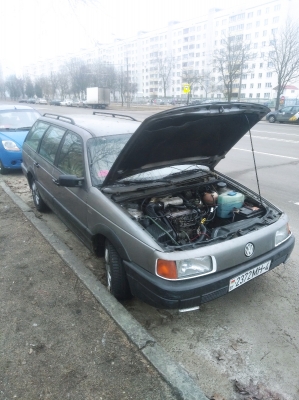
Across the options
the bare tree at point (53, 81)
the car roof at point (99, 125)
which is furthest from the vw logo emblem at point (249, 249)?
the bare tree at point (53, 81)

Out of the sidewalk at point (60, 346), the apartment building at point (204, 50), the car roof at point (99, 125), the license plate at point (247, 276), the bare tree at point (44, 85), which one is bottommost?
the sidewalk at point (60, 346)

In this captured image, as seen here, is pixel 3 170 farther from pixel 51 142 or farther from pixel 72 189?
A: pixel 72 189

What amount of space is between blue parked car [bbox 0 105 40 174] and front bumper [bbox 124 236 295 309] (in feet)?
20.5

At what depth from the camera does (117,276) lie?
3.01 meters

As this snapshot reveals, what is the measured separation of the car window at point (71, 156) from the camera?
3.66m

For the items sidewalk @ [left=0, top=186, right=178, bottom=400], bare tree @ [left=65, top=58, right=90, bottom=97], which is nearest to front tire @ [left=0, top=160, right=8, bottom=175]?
sidewalk @ [left=0, top=186, right=178, bottom=400]

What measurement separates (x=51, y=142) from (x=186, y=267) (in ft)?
9.98

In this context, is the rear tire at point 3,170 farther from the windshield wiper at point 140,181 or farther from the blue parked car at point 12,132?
the windshield wiper at point 140,181

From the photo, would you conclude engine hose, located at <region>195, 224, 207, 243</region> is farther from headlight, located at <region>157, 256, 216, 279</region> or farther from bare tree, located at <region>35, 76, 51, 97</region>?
bare tree, located at <region>35, 76, 51, 97</region>

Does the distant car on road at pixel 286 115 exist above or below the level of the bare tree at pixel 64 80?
below

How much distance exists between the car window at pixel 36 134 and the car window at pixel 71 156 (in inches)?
43.3

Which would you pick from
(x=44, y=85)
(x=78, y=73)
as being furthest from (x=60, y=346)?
(x=44, y=85)

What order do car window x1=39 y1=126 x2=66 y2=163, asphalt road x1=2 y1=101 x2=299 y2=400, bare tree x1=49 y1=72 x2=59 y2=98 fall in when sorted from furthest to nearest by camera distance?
bare tree x1=49 y1=72 x2=59 y2=98
car window x1=39 y1=126 x2=66 y2=163
asphalt road x1=2 y1=101 x2=299 y2=400

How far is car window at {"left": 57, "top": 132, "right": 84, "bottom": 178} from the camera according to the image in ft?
12.0
